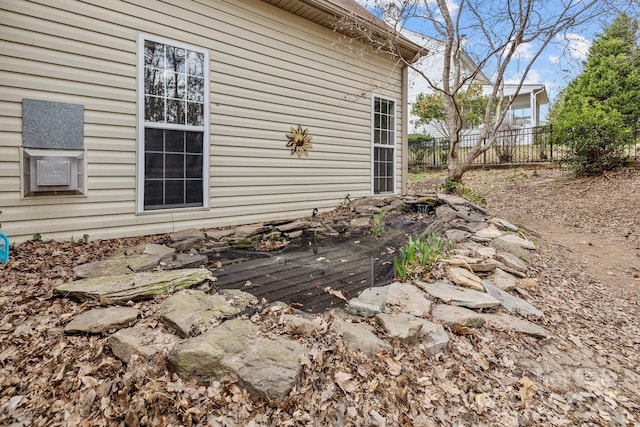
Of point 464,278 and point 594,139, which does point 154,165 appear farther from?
point 594,139

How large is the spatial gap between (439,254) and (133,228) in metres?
3.63

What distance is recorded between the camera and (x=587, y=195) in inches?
323

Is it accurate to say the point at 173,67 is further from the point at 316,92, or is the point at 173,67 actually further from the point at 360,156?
the point at 360,156

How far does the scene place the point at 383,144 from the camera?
7.44m

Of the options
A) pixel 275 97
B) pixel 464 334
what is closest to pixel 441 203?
pixel 275 97

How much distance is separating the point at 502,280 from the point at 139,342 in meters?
3.16

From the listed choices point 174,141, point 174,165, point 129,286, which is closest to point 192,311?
point 129,286

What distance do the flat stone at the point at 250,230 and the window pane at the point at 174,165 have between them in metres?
1.06

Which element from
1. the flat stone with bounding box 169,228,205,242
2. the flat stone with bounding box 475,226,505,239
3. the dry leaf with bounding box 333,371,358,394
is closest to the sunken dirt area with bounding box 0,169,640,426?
the dry leaf with bounding box 333,371,358,394

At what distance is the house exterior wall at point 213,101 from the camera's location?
136 inches

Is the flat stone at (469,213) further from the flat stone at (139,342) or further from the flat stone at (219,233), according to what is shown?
the flat stone at (139,342)

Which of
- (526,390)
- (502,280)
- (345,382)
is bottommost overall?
(526,390)

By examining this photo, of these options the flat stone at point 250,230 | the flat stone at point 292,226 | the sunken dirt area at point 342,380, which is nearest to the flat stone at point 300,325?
the sunken dirt area at point 342,380

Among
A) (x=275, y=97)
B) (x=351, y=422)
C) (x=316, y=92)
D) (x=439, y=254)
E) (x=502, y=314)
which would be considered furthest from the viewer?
(x=316, y=92)
